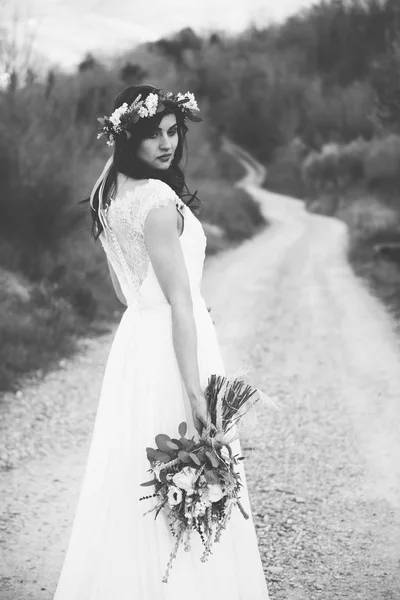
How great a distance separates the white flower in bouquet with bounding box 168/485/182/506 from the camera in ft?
6.75

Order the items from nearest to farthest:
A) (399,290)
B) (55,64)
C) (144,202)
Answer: (144,202)
(399,290)
(55,64)

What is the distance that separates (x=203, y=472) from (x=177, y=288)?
568 millimetres

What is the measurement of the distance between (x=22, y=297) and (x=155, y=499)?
5.99m

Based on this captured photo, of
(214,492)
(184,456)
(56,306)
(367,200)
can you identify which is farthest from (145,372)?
(367,200)

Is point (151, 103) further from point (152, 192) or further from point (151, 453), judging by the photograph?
point (151, 453)

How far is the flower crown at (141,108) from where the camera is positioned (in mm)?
2244

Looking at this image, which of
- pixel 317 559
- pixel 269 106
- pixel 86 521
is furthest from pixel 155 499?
pixel 269 106

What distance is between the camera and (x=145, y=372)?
→ 2336 millimetres

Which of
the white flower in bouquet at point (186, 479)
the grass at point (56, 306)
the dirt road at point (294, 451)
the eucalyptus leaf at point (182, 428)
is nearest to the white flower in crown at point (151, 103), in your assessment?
the dirt road at point (294, 451)

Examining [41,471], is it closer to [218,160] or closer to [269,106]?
[218,160]

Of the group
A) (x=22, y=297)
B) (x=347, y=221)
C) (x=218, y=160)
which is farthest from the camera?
(x=218, y=160)

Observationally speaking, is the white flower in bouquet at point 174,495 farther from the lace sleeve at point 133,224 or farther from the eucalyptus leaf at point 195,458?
the lace sleeve at point 133,224

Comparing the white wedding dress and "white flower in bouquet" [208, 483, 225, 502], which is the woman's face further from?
"white flower in bouquet" [208, 483, 225, 502]

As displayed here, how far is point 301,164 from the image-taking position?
35250 millimetres
